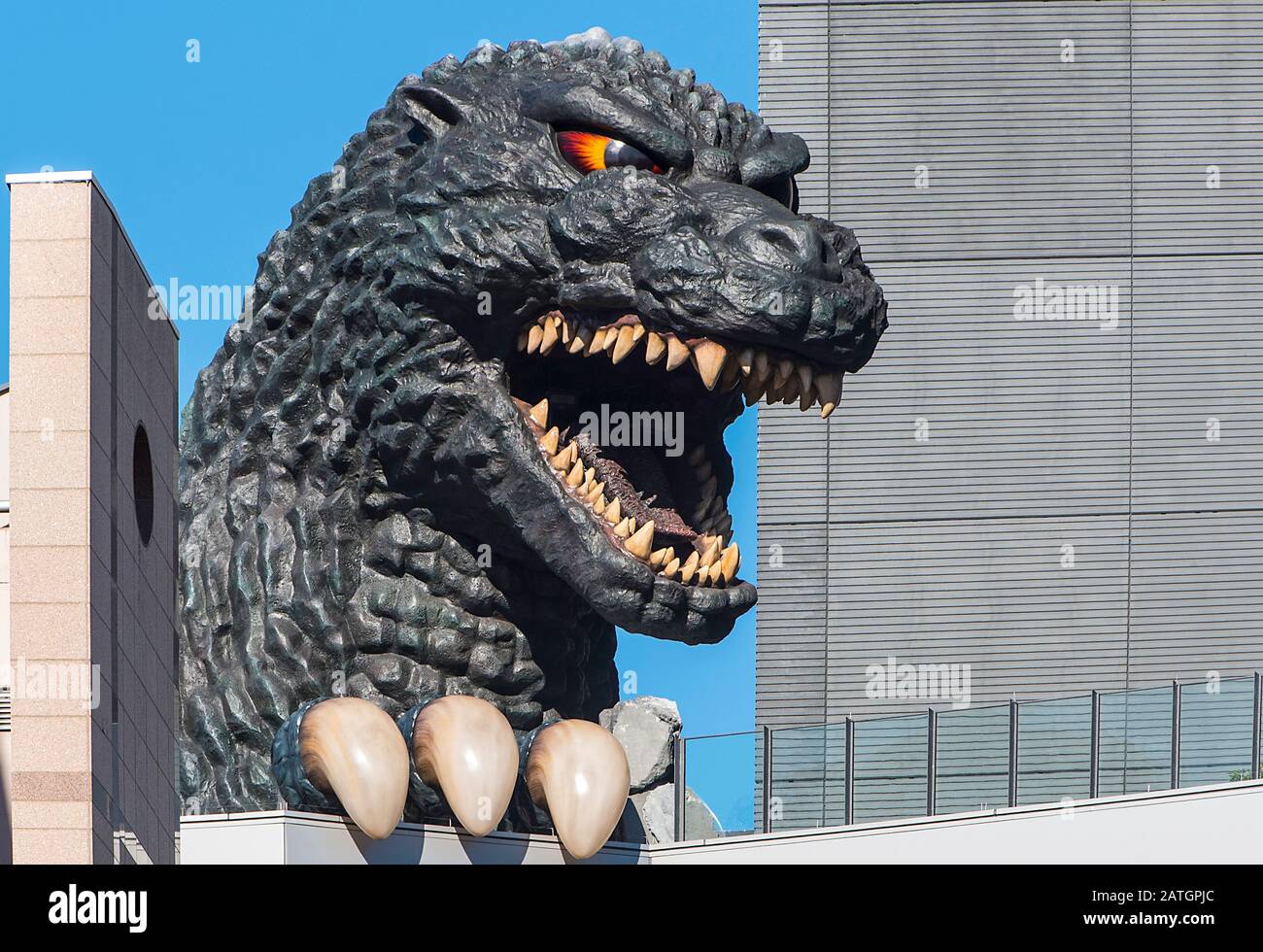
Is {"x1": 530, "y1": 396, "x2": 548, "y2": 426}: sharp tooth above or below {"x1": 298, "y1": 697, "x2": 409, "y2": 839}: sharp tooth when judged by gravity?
above

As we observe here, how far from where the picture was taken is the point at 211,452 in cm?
845

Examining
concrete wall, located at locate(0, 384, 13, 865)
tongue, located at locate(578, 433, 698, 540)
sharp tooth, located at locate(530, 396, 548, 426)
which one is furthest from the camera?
concrete wall, located at locate(0, 384, 13, 865)

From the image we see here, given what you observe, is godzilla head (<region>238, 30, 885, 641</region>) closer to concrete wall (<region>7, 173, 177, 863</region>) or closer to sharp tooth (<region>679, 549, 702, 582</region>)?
sharp tooth (<region>679, 549, 702, 582</region>)

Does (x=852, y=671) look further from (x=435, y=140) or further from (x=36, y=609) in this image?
(x=435, y=140)

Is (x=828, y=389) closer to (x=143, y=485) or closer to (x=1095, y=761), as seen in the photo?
(x=143, y=485)

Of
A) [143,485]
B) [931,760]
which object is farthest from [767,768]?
[143,485]

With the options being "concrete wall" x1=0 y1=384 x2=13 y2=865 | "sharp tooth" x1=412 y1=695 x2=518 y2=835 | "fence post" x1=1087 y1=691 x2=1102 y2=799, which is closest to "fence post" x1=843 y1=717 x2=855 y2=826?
"fence post" x1=1087 y1=691 x2=1102 y2=799

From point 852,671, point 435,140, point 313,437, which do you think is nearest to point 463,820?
point 313,437

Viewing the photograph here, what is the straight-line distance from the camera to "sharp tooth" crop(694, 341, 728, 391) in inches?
305

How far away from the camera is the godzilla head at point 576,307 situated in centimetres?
776

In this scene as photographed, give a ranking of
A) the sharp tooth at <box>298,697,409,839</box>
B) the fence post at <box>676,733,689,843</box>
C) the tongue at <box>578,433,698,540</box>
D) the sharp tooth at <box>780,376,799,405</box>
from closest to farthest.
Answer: the sharp tooth at <box>298,697,409,839</box> → the sharp tooth at <box>780,376,799,405</box> → the tongue at <box>578,433,698,540</box> → the fence post at <box>676,733,689,843</box>

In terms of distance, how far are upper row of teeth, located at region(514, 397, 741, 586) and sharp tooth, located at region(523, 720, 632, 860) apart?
63cm

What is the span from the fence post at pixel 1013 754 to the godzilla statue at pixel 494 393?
6.32 m

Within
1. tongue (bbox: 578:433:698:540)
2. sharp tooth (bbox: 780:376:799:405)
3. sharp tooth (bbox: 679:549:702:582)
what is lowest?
sharp tooth (bbox: 679:549:702:582)
